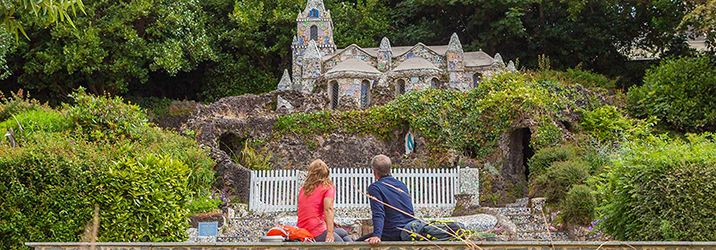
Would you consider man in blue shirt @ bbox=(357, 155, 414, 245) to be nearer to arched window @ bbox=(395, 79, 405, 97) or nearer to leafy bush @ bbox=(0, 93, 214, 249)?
leafy bush @ bbox=(0, 93, 214, 249)

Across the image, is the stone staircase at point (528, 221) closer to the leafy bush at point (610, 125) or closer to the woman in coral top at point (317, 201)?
the leafy bush at point (610, 125)

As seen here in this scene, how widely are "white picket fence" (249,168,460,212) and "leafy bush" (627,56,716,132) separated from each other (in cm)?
817

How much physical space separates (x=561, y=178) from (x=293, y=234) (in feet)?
28.5

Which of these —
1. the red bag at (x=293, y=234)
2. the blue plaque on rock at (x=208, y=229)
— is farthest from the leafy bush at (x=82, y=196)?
the red bag at (x=293, y=234)


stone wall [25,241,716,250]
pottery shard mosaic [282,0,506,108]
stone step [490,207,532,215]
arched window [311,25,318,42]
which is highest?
arched window [311,25,318,42]

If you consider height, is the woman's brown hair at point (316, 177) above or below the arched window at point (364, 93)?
below

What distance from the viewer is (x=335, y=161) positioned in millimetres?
19094

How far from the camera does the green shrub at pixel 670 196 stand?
7902 mm

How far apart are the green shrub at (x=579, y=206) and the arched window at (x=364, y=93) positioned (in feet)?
39.8

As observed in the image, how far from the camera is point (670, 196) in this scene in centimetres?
798

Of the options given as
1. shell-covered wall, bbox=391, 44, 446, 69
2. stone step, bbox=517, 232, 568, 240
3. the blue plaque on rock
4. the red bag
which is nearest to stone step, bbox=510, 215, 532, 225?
stone step, bbox=517, 232, 568, 240

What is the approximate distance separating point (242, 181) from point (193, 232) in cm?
466

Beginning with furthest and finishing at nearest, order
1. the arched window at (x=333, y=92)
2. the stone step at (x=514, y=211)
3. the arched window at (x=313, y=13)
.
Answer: the arched window at (x=313, y=13)
the arched window at (x=333, y=92)
the stone step at (x=514, y=211)

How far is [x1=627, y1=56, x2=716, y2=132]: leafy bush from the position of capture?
66.9 feet
